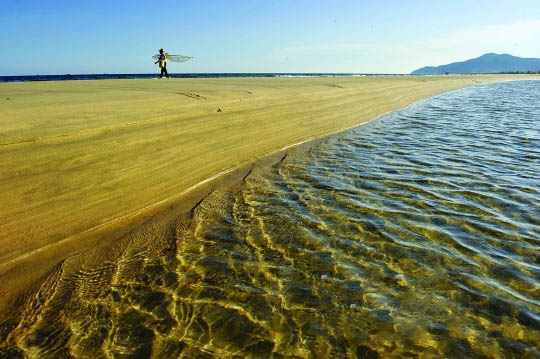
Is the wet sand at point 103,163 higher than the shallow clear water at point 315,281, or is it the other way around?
the wet sand at point 103,163

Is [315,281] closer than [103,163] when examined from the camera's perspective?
Yes

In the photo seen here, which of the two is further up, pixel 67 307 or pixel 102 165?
pixel 102 165

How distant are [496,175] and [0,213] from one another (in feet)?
24.8

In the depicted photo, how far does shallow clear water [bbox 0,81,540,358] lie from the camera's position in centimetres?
264

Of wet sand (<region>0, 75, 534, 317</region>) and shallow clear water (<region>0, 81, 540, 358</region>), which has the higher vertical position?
wet sand (<region>0, 75, 534, 317</region>)

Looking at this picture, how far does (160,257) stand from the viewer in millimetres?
3855

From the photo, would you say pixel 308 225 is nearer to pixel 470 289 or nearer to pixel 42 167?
pixel 470 289

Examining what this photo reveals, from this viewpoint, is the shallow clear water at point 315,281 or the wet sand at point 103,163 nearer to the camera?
the shallow clear water at point 315,281

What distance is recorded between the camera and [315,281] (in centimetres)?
340

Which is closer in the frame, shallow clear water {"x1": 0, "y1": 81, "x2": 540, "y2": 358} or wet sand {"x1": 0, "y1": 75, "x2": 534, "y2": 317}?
shallow clear water {"x1": 0, "y1": 81, "x2": 540, "y2": 358}

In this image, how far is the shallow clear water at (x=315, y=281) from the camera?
2643 millimetres

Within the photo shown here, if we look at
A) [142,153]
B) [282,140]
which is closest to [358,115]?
[282,140]

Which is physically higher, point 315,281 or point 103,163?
point 103,163

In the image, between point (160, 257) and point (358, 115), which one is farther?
point (358, 115)
